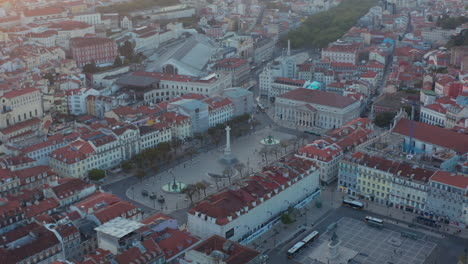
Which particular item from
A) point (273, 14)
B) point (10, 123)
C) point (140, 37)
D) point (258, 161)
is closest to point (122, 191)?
point (258, 161)

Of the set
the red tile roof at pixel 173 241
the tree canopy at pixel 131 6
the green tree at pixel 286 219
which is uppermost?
→ the tree canopy at pixel 131 6

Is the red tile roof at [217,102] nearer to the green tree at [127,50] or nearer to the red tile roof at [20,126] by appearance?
the red tile roof at [20,126]

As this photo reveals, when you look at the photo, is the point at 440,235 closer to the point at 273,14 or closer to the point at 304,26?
the point at 304,26

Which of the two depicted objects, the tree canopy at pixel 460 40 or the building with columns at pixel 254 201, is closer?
the building with columns at pixel 254 201

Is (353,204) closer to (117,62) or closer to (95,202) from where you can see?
(95,202)

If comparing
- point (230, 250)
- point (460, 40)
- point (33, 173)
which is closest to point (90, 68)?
point (33, 173)

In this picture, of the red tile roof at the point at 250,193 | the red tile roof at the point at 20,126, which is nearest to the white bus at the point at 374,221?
the red tile roof at the point at 250,193
